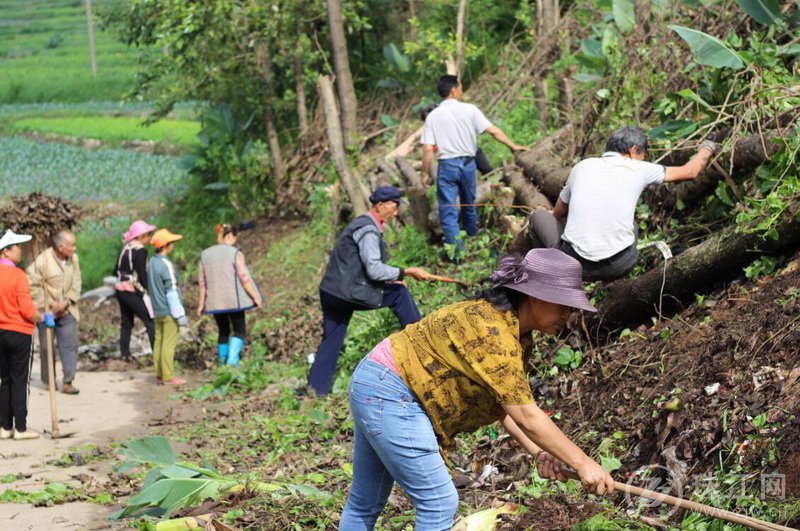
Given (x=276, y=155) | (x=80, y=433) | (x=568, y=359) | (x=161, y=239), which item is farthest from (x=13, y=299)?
(x=276, y=155)

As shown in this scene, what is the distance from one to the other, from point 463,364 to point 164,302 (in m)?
7.71

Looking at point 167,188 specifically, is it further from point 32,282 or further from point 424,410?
point 424,410

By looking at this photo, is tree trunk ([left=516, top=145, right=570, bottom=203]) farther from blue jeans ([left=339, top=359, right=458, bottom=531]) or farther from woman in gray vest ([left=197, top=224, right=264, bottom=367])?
blue jeans ([left=339, top=359, right=458, bottom=531])

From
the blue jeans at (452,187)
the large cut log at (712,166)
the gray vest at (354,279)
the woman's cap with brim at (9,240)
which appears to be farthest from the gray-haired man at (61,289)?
the large cut log at (712,166)

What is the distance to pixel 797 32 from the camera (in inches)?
346

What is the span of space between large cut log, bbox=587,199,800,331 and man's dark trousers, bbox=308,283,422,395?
2149 millimetres

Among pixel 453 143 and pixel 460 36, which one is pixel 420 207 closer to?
pixel 453 143

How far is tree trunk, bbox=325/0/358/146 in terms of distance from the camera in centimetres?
1599

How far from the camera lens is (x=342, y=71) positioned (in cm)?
1638

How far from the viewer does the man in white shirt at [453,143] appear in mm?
10812

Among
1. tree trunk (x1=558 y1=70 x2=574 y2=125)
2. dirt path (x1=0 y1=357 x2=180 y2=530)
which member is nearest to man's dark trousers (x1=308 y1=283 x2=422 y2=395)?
dirt path (x1=0 y1=357 x2=180 y2=530)

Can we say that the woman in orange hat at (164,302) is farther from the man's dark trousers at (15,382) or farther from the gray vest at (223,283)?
the man's dark trousers at (15,382)

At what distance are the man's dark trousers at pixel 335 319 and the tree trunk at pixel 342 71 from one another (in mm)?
7474

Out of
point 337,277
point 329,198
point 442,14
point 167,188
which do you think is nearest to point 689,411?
point 337,277
